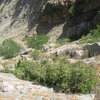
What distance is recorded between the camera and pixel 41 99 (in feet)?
11.8

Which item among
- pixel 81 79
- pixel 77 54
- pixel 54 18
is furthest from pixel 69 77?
pixel 54 18

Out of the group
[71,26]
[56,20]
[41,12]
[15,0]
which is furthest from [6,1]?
[71,26]

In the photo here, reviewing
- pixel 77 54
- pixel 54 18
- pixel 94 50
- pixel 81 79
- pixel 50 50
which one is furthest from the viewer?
pixel 54 18

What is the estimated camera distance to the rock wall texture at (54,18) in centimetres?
1549

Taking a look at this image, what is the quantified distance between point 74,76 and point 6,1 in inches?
1134

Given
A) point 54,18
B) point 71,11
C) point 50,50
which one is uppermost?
point 71,11

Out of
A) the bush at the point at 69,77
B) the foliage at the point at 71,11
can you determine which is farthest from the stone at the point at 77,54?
the foliage at the point at 71,11

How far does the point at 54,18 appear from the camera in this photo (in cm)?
1864

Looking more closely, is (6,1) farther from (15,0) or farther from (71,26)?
(71,26)

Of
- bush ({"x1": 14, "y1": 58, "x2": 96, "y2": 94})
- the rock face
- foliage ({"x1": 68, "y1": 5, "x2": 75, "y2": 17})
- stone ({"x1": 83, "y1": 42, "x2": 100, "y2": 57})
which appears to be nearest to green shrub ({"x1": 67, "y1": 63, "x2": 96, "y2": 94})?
bush ({"x1": 14, "y1": 58, "x2": 96, "y2": 94})

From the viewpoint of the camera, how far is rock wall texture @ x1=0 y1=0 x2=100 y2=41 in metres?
15.5

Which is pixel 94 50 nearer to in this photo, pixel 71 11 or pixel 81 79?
pixel 81 79

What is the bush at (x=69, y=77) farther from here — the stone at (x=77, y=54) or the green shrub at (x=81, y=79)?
the stone at (x=77, y=54)

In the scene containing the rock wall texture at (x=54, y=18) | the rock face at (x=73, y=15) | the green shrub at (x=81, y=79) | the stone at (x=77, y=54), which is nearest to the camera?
the green shrub at (x=81, y=79)
